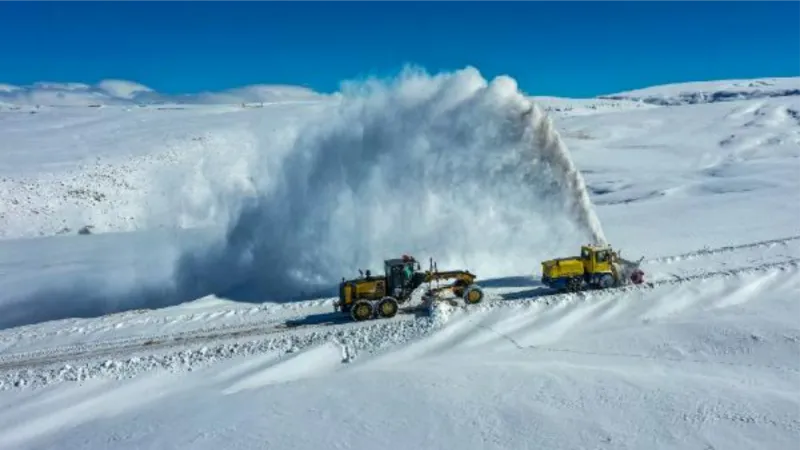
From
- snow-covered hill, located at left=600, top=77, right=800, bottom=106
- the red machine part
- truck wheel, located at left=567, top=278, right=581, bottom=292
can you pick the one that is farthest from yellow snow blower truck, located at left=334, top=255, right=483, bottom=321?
snow-covered hill, located at left=600, top=77, right=800, bottom=106

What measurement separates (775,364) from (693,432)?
175 inches

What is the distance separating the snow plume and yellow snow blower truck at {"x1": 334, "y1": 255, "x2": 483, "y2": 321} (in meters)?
4.06

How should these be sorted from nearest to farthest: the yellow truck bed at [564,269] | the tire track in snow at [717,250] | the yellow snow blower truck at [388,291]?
the yellow snow blower truck at [388,291] → the yellow truck bed at [564,269] → the tire track in snow at [717,250]

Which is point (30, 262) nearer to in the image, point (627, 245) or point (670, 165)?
point (627, 245)

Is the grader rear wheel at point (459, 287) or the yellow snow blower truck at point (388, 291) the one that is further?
the grader rear wheel at point (459, 287)

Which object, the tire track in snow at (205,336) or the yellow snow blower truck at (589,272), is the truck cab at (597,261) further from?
the tire track in snow at (205,336)

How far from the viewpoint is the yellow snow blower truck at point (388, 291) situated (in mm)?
19297

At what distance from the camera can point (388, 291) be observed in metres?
19.7

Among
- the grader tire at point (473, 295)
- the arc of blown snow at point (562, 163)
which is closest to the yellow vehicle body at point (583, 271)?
the grader tire at point (473, 295)

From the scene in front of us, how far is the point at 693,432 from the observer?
12320 millimetres

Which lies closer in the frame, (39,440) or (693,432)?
(693,432)


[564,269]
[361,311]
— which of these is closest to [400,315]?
[361,311]

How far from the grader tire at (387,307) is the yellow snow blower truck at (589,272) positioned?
511cm

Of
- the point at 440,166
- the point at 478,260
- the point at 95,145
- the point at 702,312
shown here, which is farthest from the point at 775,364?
the point at 95,145
